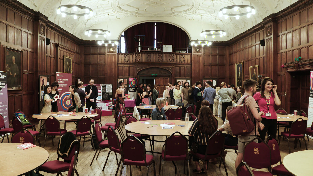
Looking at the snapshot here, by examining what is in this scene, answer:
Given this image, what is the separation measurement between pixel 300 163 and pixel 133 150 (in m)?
2.23

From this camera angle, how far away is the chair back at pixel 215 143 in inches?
157

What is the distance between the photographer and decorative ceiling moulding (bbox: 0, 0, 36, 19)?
8.02 metres

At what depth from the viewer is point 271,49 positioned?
34.9ft

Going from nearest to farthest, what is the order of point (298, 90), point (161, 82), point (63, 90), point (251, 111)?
point (251, 111)
point (298, 90)
point (63, 90)
point (161, 82)

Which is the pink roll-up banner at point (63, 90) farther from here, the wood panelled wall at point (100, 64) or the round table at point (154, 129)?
the round table at point (154, 129)

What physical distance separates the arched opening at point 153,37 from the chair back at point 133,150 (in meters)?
14.2

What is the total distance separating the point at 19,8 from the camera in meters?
8.66

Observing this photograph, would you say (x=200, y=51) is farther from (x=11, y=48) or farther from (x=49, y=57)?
(x=11, y=48)

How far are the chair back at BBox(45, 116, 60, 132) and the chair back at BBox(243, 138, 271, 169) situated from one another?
4.49 meters

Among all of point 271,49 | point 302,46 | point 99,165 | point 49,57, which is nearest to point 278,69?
point 271,49

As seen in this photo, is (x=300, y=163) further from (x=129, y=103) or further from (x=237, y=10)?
(x=129, y=103)

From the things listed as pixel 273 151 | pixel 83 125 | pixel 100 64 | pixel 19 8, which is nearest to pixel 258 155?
pixel 273 151

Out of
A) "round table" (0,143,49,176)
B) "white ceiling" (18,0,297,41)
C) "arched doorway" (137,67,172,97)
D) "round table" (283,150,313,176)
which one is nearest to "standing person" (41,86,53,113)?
"round table" (0,143,49,176)

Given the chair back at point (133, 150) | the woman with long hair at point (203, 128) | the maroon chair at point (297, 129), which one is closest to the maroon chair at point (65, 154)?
the chair back at point (133, 150)
